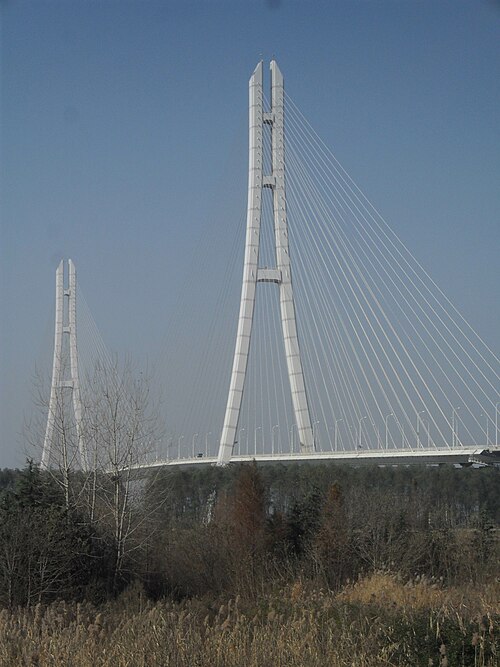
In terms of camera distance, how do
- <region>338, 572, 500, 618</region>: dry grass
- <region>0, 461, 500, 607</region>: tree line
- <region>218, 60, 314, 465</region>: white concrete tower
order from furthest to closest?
<region>218, 60, 314, 465</region>: white concrete tower, <region>0, 461, 500, 607</region>: tree line, <region>338, 572, 500, 618</region>: dry grass

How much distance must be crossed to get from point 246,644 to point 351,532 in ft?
38.2

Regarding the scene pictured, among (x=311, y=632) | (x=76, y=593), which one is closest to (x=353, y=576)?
(x=76, y=593)

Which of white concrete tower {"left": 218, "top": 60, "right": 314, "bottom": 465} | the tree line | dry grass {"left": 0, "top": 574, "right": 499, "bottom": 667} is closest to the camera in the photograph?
dry grass {"left": 0, "top": 574, "right": 499, "bottom": 667}

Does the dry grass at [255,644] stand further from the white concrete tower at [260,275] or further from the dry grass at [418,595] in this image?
the white concrete tower at [260,275]

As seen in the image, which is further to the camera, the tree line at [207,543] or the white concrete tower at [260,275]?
the white concrete tower at [260,275]

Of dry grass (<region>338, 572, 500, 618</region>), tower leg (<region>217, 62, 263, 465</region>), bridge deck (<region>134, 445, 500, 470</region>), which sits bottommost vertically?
dry grass (<region>338, 572, 500, 618</region>)

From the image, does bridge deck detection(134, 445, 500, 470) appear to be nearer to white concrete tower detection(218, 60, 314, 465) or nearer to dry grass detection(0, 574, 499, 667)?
white concrete tower detection(218, 60, 314, 465)

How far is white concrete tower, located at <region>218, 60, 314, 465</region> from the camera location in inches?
1030

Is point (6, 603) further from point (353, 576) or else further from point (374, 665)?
point (374, 665)

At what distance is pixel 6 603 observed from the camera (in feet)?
39.8

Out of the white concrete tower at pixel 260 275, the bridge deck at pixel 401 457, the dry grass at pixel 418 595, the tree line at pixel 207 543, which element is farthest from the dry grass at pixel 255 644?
the white concrete tower at pixel 260 275

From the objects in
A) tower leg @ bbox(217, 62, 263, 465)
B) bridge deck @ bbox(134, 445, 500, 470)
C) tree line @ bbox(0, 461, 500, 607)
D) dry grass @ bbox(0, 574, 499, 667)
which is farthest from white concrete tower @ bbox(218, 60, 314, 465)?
dry grass @ bbox(0, 574, 499, 667)

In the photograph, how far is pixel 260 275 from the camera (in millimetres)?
26594

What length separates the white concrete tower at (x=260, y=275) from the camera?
2616 cm
